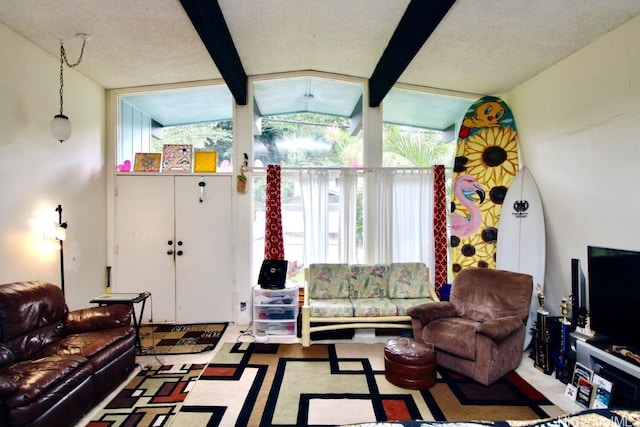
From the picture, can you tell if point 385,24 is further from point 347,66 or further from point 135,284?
point 135,284

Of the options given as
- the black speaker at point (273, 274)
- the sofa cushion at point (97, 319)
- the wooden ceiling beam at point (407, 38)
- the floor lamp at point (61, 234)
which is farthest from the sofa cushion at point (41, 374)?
the wooden ceiling beam at point (407, 38)

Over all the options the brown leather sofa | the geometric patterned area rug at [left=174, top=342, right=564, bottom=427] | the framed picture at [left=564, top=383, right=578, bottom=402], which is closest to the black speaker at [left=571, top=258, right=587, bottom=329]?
the framed picture at [left=564, top=383, right=578, bottom=402]

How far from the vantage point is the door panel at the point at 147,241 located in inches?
167

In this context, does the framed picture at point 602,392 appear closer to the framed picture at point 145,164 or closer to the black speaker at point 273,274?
the black speaker at point 273,274

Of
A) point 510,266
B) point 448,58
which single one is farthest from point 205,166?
point 510,266

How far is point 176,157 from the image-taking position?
4309 millimetres

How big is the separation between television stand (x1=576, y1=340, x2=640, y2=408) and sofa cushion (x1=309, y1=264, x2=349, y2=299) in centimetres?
220

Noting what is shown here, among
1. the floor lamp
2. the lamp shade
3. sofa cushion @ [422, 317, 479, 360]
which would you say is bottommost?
sofa cushion @ [422, 317, 479, 360]

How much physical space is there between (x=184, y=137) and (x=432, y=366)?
3882 millimetres

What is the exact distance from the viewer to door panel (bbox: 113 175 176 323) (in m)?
4.25

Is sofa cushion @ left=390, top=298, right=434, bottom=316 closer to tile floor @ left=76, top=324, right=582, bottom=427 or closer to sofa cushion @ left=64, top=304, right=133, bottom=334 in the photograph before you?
tile floor @ left=76, top=324, right=582, bottom=427

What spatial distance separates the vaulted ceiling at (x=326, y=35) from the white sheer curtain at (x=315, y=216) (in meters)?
1.27

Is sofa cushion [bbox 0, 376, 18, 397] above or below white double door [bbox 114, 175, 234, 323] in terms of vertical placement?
below

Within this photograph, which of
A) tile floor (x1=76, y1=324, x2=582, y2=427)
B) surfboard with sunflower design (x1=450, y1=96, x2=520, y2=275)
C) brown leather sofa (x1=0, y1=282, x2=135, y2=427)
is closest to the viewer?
brown leather sofa (x1=0, y1=282, x2=135, y2=427)
